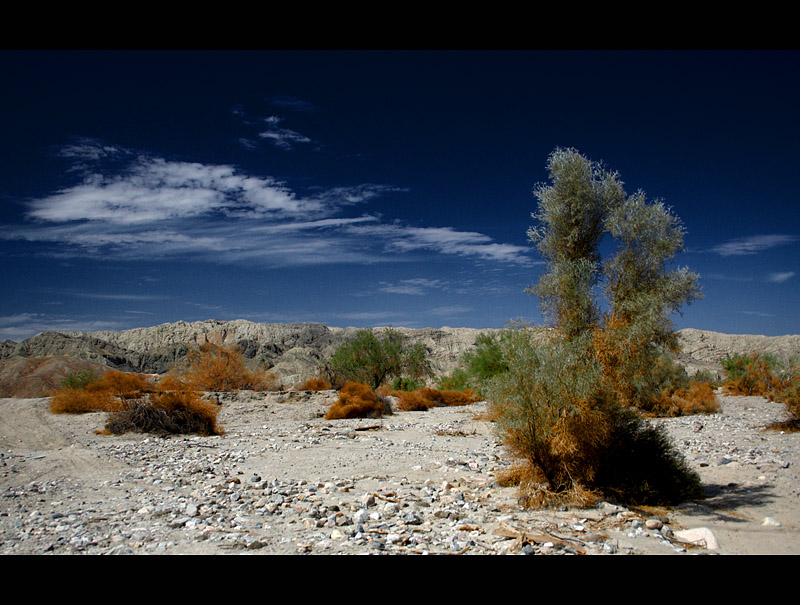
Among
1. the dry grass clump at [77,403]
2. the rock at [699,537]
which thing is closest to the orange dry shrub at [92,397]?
the dry grass clump at [77,403]

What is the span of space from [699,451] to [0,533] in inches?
531

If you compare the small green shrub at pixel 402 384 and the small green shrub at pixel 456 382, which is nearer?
the small green shrub at pixel 456 382

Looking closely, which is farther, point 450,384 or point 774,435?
point 450,384

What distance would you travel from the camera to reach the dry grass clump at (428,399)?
2409cm

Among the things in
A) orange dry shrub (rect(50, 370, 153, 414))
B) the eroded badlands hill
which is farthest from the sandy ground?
the eroded badlands hill

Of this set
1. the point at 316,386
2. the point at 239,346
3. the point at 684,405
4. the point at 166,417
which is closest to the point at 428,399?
the point at 316,386

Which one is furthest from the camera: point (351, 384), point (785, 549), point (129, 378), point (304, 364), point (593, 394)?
point (304, 364)

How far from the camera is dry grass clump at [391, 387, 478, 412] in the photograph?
949 inches

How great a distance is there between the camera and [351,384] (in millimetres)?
21969

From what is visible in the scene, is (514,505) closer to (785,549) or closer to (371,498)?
(371,498)

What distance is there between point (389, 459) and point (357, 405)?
30.0 feet

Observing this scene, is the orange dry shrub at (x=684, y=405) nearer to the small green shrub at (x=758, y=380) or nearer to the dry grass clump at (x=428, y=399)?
the small green shrub at (x=758, y=380)

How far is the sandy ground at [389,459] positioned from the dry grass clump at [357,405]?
3.04 ft
